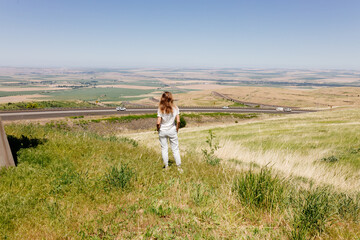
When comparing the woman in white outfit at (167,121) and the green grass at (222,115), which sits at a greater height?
the woman in white outfit at (167,121)

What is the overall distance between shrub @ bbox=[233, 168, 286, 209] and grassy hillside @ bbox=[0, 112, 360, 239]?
0.02 metres

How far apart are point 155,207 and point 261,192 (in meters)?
1.84

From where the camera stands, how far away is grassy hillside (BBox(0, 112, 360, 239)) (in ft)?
10.1

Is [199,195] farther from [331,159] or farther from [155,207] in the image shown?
[331,159]

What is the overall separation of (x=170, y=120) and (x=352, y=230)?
4.39 m

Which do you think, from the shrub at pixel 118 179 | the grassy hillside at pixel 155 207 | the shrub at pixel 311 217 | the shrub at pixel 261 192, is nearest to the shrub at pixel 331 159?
the grassy hillside at pixel 155 207

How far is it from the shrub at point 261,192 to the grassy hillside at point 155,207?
0.05 feet

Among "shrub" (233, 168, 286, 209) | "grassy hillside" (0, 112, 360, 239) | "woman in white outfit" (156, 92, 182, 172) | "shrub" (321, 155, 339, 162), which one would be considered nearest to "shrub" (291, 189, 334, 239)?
"grassy hillside" (0, 112, 360, 239)

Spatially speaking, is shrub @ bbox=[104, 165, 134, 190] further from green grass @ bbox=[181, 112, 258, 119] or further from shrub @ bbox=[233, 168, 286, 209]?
green grass @ bbox=[181, 112, 258, 119]

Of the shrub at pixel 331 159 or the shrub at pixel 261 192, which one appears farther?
the shrub at pixel 331 159

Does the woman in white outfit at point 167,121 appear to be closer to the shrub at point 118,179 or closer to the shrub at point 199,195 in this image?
the shrub at point 118,179

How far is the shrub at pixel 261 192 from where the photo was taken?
376 centimetres

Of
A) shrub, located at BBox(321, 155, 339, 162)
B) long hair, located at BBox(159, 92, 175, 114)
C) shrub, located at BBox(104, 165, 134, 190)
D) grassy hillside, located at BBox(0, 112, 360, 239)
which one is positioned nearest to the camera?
grassy hillside, located at BBox(0, 112, 360, 239)

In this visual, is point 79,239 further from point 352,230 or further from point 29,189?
point 352,230
